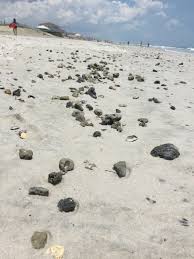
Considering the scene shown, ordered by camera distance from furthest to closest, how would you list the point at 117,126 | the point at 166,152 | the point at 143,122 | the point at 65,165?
1. the point at 143,122
2. the point at 117,126
3. the point at 166,152
4. the point at 65,165

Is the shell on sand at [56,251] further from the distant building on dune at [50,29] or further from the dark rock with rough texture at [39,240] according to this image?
the distant building on dune at [50,29]

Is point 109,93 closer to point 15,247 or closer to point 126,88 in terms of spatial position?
point 126,88

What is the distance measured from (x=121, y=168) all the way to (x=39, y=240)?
7.32 ft

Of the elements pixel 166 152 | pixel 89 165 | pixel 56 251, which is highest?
pixel 166 152

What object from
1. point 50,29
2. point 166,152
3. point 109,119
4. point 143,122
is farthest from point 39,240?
point 50,29

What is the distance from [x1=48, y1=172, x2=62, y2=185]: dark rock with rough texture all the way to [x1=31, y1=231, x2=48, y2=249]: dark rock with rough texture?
4.25 ft

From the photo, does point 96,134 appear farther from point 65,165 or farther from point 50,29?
point 50,29

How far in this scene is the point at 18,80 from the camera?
1265 cm

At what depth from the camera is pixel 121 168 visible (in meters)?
6.36

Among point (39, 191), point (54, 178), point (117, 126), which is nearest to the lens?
point (39, 191)

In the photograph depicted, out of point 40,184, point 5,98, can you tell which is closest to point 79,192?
point 40,184

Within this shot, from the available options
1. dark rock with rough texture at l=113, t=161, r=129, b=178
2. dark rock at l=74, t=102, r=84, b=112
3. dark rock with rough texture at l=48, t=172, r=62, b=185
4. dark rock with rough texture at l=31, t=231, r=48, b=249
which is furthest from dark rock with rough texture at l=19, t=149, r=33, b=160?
dark rock at l=74, t=102, r=84, b=112

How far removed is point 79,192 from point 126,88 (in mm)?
8511

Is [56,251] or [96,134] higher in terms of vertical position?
[96,134]
